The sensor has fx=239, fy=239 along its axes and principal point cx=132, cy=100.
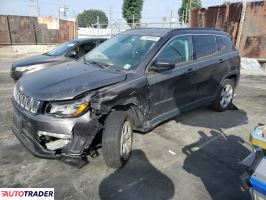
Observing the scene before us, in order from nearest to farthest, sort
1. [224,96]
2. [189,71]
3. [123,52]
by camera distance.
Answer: [123,52], [189,71], [224,96]

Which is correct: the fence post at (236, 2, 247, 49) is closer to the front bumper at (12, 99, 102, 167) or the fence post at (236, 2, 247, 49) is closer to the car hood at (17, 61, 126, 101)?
the car hood at (17, 61, 126, 101)

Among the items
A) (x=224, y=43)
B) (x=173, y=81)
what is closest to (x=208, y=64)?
(x=224, y=43)

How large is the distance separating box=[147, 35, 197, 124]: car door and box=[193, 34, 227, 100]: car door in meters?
0.20

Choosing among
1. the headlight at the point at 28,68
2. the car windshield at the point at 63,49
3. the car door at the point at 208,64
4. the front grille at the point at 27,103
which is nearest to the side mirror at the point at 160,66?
the car door at the point at 208,64

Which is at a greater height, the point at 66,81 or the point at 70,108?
the point at 66,81

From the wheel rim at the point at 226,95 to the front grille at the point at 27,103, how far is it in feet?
13.1

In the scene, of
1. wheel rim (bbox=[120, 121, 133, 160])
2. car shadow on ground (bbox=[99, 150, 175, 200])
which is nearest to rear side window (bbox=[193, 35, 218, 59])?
wheel rim (bbox=[120, 121, 133, 160])

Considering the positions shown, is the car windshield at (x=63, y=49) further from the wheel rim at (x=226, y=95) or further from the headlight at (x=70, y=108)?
the headlight at (x=70, y=108)

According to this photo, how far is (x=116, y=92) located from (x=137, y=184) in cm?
115

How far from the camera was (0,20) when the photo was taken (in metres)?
18.5

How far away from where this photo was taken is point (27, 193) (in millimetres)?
2645

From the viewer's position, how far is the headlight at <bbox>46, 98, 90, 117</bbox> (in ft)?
8.93

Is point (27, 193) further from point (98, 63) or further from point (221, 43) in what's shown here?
point (221, 43)

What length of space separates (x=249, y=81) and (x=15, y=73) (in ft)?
26.9
